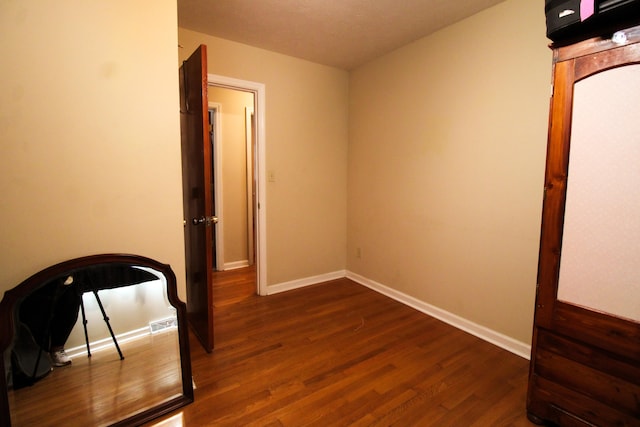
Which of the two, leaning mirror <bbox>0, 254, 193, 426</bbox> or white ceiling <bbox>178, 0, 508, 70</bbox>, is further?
white ceiling <bbox>178, 0, 508, 70</bbox>

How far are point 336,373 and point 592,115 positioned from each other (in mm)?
1923

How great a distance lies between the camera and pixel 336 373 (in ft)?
6.23

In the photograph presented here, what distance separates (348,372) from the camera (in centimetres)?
191

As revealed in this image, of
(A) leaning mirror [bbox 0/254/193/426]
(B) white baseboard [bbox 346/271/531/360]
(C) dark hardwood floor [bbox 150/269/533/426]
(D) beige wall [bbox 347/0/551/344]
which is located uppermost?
(D) beige wall [bbox 347/0/551/344]

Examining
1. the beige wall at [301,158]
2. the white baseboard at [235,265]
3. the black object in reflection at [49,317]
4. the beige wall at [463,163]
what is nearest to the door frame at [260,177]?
the beige wall at [301,158]

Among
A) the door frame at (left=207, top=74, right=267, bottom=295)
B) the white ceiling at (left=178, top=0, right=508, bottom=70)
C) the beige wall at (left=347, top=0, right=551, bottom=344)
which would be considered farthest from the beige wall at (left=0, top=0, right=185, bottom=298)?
the beige wall at (left=347, top=0, right=551, bottom=344)

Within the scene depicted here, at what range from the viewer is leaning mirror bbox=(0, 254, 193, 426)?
133cm

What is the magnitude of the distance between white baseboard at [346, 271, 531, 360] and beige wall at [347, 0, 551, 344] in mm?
47

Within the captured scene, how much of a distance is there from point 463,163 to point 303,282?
83.1 inches

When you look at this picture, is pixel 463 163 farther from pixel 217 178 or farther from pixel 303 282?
pixel 217 178

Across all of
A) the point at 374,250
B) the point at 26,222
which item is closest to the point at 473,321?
the point at 374,250

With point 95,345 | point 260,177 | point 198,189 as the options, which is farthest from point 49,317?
point 260,177

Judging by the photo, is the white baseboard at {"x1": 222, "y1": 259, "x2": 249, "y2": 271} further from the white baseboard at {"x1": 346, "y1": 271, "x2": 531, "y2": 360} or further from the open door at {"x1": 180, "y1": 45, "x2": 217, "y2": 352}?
the white baseboard at {"x1": 346, "y1": 271, "x2": 531, "y2": 360}

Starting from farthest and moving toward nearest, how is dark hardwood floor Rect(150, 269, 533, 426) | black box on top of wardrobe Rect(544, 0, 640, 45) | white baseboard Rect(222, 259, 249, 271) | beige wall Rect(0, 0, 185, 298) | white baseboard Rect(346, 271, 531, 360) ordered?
white baseboard Rect(222, 259, 249, 271) → white baseboard Rect(346, 271, 531, 360) → dark hardwood floor Rect(150, 269, 533, 426) → beige wall Rect(0, 0, 185, 298) → black box on top of wardrobe Rect(544, 0, 640, 45)
